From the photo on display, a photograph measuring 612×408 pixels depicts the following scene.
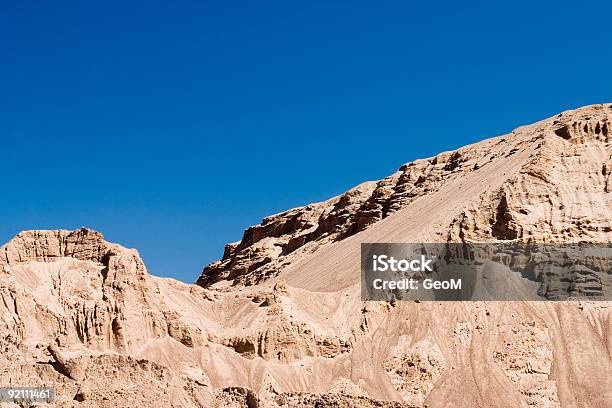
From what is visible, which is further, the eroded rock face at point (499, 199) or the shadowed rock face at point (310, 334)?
the eroded rock face at point (499, 199)

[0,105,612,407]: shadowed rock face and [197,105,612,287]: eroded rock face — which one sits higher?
[197,105,612,287]: eroded rock face

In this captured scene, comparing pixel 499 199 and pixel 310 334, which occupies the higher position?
pixel 499 199

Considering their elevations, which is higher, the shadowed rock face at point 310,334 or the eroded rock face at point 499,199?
the eroded rock face at point 499,199

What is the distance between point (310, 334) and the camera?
2482 inches

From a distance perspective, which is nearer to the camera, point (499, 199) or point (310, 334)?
point (310, 334)

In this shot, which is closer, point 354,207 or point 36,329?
point 36,329

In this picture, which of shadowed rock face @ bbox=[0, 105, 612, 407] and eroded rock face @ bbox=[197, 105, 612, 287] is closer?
shadowed rock face @ bbox=[0, 105, 612, 407]

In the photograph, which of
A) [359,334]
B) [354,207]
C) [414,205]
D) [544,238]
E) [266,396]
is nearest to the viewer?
[266,396]

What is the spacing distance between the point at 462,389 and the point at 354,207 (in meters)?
48.3

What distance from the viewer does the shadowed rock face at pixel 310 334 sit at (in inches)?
2051

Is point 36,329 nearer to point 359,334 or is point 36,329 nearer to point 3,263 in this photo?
point 3,263

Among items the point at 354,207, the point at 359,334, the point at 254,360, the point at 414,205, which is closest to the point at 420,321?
the point at 359,334

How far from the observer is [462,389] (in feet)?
198

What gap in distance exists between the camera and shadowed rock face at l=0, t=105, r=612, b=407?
52094 millimetres
